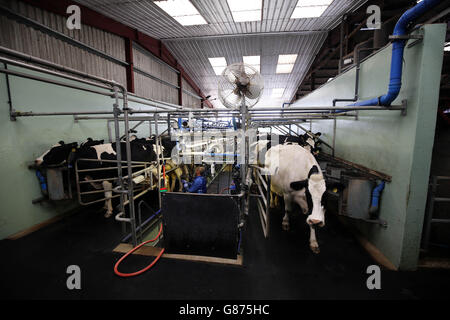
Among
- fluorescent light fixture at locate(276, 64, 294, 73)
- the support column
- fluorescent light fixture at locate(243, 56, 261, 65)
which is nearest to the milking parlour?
the support column

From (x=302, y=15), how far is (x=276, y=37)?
1515mm

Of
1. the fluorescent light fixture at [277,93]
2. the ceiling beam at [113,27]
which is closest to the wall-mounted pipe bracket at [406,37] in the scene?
the ceiling beam at [113,27]

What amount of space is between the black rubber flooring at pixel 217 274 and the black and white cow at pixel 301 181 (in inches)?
20.0

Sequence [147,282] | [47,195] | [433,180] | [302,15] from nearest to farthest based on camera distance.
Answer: [147,282], [433,180], [47,195], [302,15]

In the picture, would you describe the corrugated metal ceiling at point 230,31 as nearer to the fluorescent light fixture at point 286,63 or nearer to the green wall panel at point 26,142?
the fluorescent light fixture at point 286,63

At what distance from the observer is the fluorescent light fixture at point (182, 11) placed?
4921mm

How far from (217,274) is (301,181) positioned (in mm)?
1796

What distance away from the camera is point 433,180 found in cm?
237

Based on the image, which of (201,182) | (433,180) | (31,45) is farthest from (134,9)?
(433,180)

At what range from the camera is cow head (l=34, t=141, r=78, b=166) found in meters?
3.35

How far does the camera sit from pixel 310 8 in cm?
520

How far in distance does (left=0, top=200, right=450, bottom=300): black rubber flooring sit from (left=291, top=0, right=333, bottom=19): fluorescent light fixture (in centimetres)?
594
